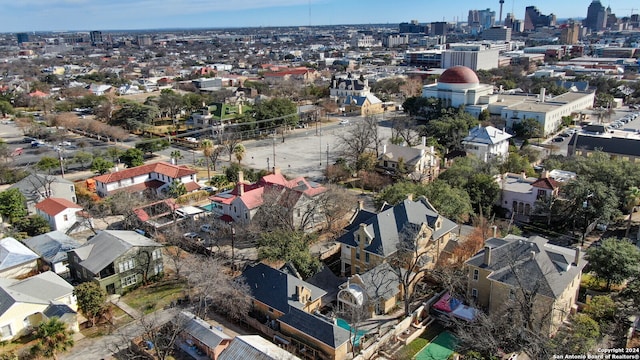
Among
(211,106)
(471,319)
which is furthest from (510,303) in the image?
(211,106)

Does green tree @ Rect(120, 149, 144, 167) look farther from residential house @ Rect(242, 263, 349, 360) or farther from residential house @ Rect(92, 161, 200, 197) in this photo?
residential house @ Rect(242, 263, 349, 360)

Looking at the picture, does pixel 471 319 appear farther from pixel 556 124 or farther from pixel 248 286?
pixel 556 124

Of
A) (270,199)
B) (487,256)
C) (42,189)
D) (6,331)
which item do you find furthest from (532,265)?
(42,189)

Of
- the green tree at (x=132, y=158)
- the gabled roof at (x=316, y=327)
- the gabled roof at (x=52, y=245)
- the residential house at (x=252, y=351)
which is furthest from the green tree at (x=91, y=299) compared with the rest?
the green tree at (x=132, y=158)

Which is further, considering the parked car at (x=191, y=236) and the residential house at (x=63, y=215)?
the residential house at (x=63, y=215)

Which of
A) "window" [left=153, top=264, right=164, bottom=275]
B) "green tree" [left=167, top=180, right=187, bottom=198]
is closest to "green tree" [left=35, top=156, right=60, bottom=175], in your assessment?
"green tree" [left=167, top=180, right=187, bottom=198]

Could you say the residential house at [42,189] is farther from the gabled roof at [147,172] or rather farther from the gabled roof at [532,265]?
the gabled roof at [532,265]
